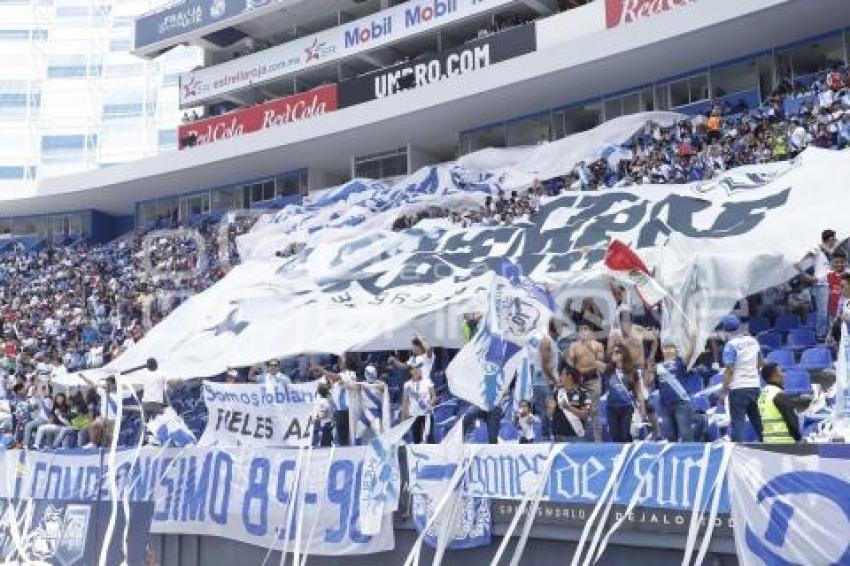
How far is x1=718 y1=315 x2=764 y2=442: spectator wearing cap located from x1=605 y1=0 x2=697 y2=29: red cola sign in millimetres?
15915

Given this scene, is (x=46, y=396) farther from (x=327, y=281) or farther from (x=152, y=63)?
(x=152, y=63)

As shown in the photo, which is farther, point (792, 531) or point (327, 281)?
point (327, 281)

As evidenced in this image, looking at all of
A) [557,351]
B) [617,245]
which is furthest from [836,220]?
[557,351]

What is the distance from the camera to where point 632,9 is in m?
24.2

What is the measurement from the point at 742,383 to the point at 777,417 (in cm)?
77

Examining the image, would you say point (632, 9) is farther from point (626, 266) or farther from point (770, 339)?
point (626, 266)

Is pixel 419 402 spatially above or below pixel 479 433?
above

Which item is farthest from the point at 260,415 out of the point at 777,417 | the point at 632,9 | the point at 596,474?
the point at 632,9

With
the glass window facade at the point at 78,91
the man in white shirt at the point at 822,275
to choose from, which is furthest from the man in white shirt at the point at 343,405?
the glass window facade at the point at 78,91

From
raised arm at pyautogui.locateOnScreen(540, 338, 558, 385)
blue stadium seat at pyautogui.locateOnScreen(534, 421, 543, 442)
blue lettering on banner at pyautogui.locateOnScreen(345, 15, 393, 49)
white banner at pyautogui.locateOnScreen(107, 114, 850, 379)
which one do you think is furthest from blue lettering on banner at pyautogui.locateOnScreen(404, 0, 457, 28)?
blue stadium seat at pyautogui.locateOnScreen(534, 421, 543, 442)

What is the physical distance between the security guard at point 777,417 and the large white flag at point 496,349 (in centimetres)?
288

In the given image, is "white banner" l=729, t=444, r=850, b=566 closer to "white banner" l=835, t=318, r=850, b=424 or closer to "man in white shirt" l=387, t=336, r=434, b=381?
"white banner" l=835, t=318, r=850, b=424

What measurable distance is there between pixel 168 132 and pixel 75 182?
885 inches

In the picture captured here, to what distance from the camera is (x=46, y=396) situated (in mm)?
18188
